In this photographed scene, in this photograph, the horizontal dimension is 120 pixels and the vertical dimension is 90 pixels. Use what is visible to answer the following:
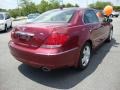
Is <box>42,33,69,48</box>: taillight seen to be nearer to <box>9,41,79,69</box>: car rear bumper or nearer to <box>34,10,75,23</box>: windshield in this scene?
<box>9,41,79,69</box>: car rear bumper

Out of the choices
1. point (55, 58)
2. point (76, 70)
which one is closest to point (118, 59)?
point (76, 70)

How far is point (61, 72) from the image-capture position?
207 inches

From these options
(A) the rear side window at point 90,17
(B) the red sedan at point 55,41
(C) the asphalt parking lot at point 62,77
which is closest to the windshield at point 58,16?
(B) the red sedan at point 55,41

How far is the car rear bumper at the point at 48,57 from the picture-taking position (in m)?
4.25

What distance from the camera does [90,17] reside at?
6066 mm

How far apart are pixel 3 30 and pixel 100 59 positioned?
9.72 meters

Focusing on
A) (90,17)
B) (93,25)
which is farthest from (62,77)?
(90,17)

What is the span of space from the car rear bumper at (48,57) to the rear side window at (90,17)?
1.31 metres

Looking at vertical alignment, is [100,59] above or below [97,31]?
below

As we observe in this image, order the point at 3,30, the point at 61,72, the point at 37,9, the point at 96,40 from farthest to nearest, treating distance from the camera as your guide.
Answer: the point at 37,9, the point at 3,30, the point at 96,40, the point at 61,72

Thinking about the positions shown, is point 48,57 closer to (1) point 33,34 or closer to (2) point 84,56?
(1) point 33,34

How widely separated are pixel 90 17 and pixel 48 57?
238 cm

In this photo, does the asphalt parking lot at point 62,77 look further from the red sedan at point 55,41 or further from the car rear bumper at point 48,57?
the car rear bumper at point 48,57

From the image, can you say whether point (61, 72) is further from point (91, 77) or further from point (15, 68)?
point (15, 68)
